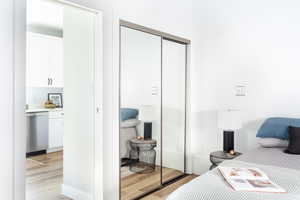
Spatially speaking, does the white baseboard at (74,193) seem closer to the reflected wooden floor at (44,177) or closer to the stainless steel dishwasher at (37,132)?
the reflected wooden floor at (44,177)

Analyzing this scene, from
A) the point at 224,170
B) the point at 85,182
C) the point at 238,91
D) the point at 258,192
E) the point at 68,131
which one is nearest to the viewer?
the point at 258,192

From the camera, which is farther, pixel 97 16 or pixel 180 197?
pixel 97 16

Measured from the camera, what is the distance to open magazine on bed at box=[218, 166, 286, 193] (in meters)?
1.44

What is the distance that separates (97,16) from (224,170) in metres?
1.70

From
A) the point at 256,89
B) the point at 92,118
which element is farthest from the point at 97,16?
the point at 256,89

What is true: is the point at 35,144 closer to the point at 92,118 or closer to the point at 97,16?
the point at 92,118

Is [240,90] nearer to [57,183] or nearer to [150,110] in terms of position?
[150,110]

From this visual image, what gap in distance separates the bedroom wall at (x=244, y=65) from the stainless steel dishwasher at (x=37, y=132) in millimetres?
2686

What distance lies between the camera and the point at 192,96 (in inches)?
145

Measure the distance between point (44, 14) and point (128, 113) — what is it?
2547mm

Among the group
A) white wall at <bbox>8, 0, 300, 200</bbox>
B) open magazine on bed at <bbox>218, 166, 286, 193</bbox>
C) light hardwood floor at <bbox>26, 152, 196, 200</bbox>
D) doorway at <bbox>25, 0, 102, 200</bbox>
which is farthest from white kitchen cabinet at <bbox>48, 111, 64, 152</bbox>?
open magazine on bed at <bbox>218, 166, 286, 193</bbox>

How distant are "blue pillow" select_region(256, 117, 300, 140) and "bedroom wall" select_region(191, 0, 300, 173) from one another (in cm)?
29

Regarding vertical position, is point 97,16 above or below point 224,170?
above
